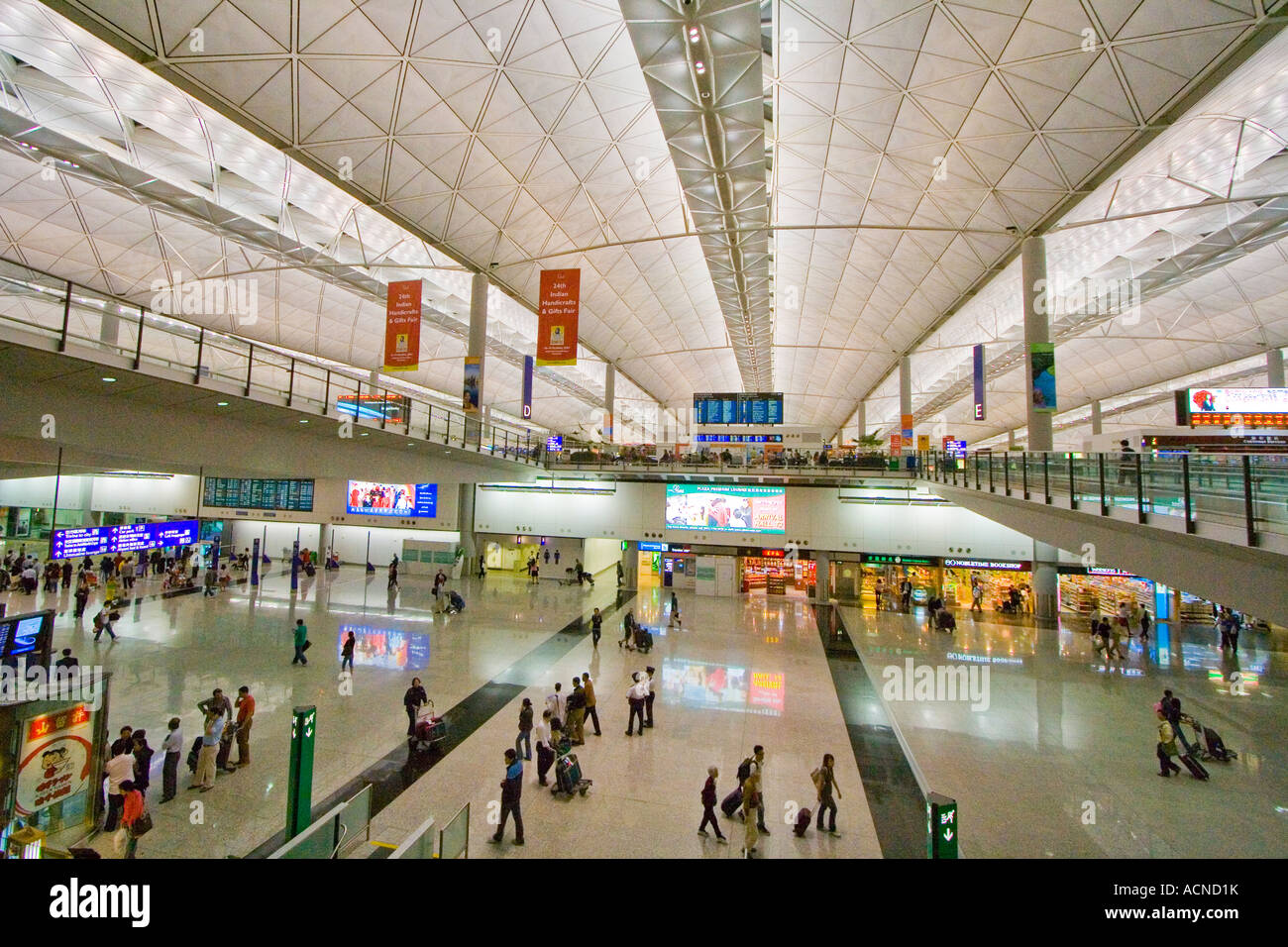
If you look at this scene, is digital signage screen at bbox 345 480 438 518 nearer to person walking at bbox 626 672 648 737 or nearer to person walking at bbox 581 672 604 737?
person walking at bbox 581 672 604 737

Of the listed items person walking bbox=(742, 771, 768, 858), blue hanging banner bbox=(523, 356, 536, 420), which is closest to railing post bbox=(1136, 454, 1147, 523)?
person walking bbox=(742, 771, 768, 858)

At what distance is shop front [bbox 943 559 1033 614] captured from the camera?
79.6ft

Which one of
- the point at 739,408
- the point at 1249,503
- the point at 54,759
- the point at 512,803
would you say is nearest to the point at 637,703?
the point at 512,803

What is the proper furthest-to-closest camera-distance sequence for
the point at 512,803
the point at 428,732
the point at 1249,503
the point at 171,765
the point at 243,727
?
the point at 428,732
the point at 243,727
the point at 171,765
the point at 512,803
the point at 1249,503

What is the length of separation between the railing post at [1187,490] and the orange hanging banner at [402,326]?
18.1m

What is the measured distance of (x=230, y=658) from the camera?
45.7 ft

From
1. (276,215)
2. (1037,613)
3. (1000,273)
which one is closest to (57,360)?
(276,215)

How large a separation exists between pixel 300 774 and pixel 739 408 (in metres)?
24.4

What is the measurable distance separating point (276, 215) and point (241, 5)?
10.3 m

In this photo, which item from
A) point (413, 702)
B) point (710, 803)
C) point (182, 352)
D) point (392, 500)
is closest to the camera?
point (710, 803)

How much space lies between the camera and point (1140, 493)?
8.19 metres

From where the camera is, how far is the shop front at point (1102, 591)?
2269cm

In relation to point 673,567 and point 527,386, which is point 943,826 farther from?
point 527,386
